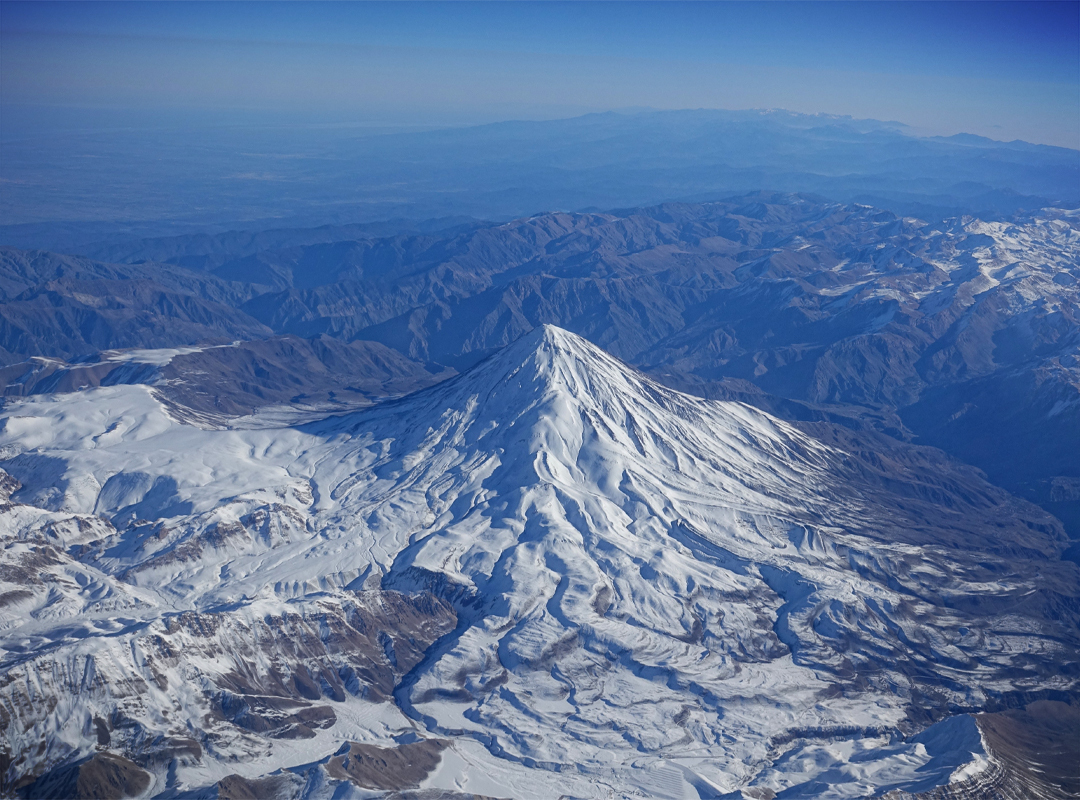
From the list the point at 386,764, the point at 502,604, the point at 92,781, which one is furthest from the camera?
the point at 502,604

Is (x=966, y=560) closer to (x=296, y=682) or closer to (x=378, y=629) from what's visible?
(x=378, y=629)

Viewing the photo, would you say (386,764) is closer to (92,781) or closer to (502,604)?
(92,781)

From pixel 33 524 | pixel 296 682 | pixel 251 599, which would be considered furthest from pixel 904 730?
pixel 33 524

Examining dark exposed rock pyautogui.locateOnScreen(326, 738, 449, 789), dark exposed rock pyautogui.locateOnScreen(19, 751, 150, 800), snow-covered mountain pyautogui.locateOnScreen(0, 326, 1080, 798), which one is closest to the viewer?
dark exposed rock pyautogui.locateOnScreen(19, 751, 150, 800)

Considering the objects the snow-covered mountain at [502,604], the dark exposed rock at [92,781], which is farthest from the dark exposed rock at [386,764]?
the dark exposed rock at [92,781]

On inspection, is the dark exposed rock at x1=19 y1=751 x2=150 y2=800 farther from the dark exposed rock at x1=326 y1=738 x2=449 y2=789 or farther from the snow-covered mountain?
the dark exposed rock at x1=326 y1=738 x2=449 y2=789

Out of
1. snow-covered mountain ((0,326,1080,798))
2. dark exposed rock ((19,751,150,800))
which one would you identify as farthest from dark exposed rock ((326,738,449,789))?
dark exposed rock ((19,751,150,800))

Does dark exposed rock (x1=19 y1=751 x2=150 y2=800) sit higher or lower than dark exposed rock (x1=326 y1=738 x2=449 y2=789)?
higher

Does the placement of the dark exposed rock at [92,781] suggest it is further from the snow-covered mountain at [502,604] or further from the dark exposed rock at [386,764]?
the dark exposed rock at [386,764]

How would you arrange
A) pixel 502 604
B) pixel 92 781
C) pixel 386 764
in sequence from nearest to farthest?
pixel 92 781 < pixel 386 764 < pixel 502 604

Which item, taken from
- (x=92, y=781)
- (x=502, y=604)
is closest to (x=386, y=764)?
(x=92, y=781)
